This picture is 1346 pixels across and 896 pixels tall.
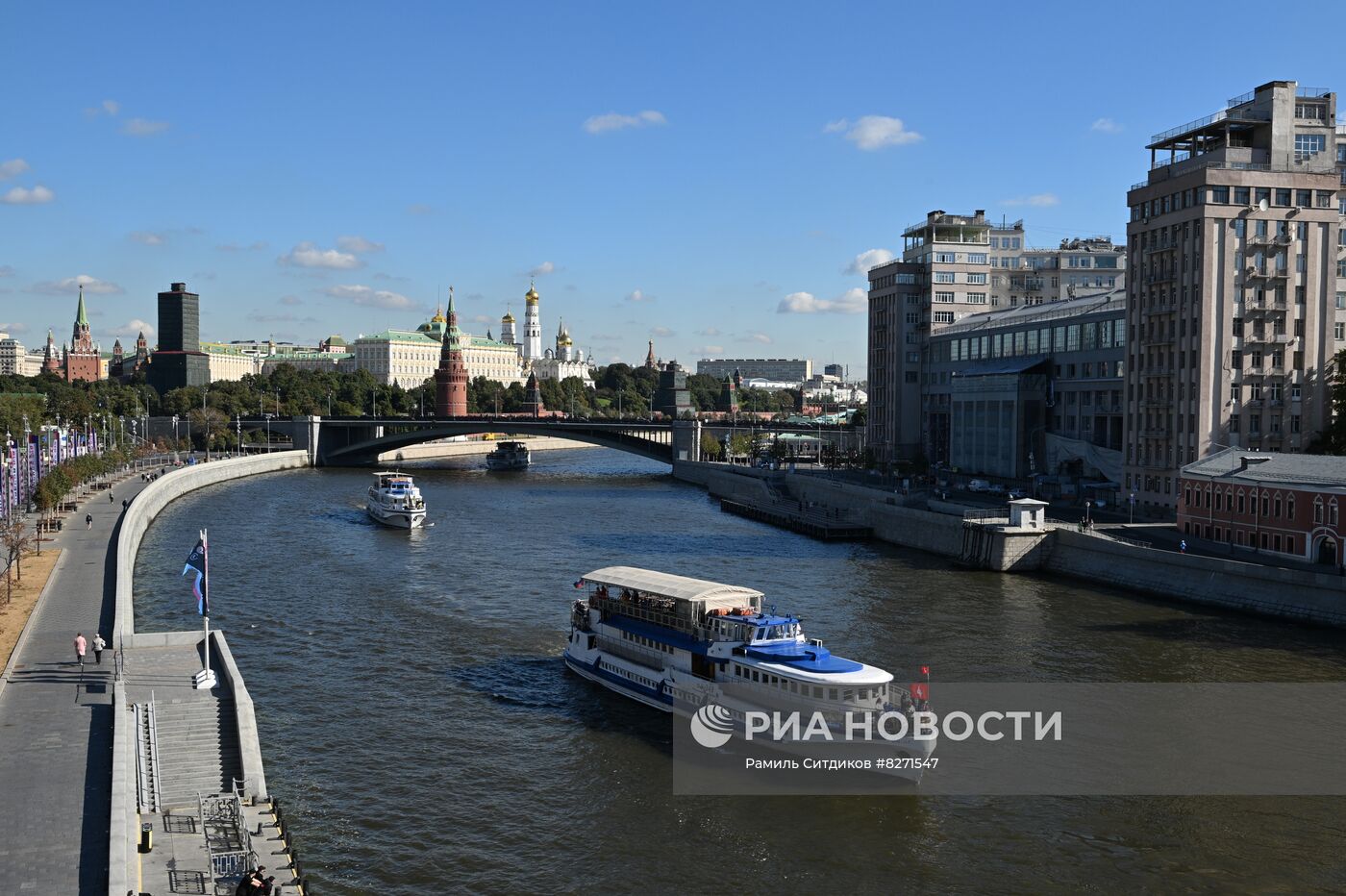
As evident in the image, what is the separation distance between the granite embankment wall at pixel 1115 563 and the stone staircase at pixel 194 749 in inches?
1651

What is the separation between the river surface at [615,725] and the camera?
85.9 ft

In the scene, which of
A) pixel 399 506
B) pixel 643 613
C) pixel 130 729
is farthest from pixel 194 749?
pixel 399 506

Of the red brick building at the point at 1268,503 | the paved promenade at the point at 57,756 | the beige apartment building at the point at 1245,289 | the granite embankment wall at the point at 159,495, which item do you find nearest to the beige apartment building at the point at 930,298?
the beige apartment building at the point at 1245,289

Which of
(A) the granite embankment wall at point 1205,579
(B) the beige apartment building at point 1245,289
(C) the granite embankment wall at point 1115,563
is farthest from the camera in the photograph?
(B) the beige apartment building at point 1245,289

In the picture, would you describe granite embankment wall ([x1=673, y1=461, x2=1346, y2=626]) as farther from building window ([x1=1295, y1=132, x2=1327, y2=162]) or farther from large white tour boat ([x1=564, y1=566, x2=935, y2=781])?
building window ([x1=1295, y1=132, x2=1327, y2=162])

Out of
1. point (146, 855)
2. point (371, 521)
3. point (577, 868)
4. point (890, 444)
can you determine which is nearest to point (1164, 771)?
point (577, 868)

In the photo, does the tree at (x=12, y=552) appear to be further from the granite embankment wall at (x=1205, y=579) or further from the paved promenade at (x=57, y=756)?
the granite embankment wall at (x=1205, y=579)

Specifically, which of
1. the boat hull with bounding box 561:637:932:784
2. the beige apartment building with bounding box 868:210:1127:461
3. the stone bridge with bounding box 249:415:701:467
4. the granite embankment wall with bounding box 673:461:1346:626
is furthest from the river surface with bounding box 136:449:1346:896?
the stone bridge with bounding box 249:415:701:467

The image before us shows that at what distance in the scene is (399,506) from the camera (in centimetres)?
8362

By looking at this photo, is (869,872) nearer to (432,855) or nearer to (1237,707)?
(432,855)

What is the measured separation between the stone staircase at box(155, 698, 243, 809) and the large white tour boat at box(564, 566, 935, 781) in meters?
12.8

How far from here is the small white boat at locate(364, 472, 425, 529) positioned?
8281 cm

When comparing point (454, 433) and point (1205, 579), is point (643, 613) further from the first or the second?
point (454, 433)

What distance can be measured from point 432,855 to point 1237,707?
84.5ft
